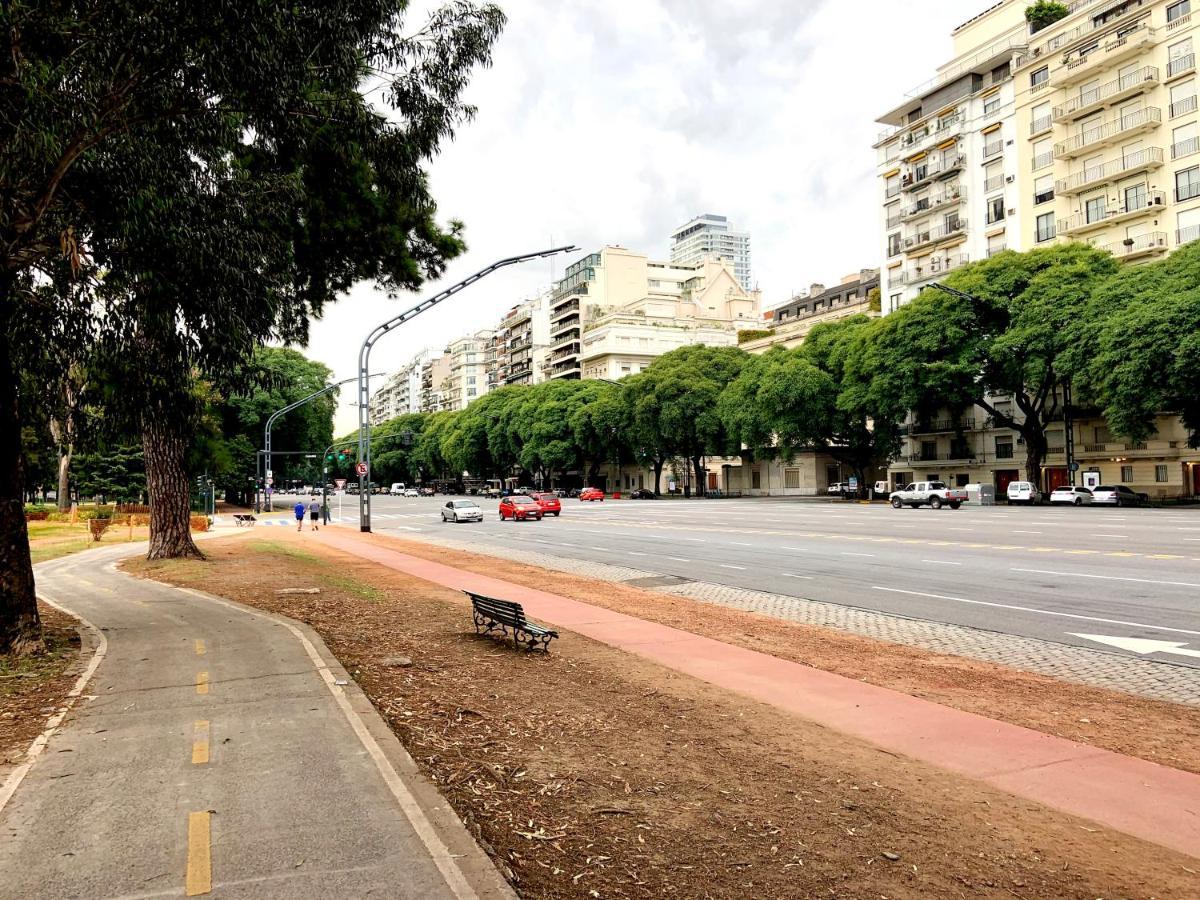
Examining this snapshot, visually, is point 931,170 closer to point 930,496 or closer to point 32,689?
point 930,496

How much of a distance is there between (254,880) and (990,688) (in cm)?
639

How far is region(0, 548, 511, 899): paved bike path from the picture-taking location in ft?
12.5

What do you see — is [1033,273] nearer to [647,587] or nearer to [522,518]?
[522,518]

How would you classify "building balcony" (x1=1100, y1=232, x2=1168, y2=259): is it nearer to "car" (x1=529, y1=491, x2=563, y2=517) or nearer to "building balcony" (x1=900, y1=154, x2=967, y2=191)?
"building balcony" (x1=900, y1=154, x2=967, y2=191)

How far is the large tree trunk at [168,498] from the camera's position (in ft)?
60.8

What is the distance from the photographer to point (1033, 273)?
4697cm

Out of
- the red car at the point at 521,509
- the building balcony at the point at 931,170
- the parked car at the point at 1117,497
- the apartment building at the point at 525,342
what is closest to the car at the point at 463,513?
the red car at the point at 521,509

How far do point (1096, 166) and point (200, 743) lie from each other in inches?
2427

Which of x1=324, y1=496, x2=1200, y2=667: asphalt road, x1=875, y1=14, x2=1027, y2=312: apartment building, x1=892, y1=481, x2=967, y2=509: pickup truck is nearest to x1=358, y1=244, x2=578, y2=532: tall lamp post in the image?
x1=324, y1=496, x2=1200, y2=667: asphalt road

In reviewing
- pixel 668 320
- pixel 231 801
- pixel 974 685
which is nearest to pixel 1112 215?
pixel 974 685

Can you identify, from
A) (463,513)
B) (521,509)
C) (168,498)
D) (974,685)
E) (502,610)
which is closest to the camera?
(974,685)

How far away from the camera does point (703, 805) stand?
4680mm

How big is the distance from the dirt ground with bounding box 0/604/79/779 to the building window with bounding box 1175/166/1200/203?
188 ft

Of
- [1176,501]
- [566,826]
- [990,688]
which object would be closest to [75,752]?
[566,826]
